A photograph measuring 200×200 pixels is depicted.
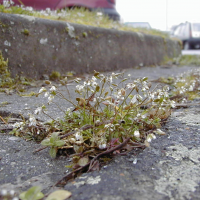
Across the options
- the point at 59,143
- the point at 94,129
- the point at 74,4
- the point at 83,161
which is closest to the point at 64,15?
the point at 74,4

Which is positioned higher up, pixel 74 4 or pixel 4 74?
pixel 74 4

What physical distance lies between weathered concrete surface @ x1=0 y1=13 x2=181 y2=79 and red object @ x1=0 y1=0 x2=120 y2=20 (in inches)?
46.3

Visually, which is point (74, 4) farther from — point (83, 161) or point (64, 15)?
point (83, 161)

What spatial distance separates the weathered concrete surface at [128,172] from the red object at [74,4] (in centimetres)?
345

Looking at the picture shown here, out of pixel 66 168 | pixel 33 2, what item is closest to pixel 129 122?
pixel 66 168

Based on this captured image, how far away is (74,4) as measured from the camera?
525 centimetres

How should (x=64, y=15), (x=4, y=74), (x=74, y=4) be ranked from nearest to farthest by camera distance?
(x=4, y=74), (x=64, y=15), (x=74, y=4)

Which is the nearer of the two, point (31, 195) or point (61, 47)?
point (31, 195)

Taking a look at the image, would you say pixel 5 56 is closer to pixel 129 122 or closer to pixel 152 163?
pixel 129 122

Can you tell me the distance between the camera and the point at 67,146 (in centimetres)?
114

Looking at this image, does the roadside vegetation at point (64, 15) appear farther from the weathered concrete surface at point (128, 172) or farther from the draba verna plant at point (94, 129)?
the weathered concrete surface at point (128, 172)

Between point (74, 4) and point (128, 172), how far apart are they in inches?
196

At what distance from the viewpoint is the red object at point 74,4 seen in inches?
Result: 181

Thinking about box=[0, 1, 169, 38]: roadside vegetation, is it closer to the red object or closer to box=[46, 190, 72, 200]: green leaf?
the red object
